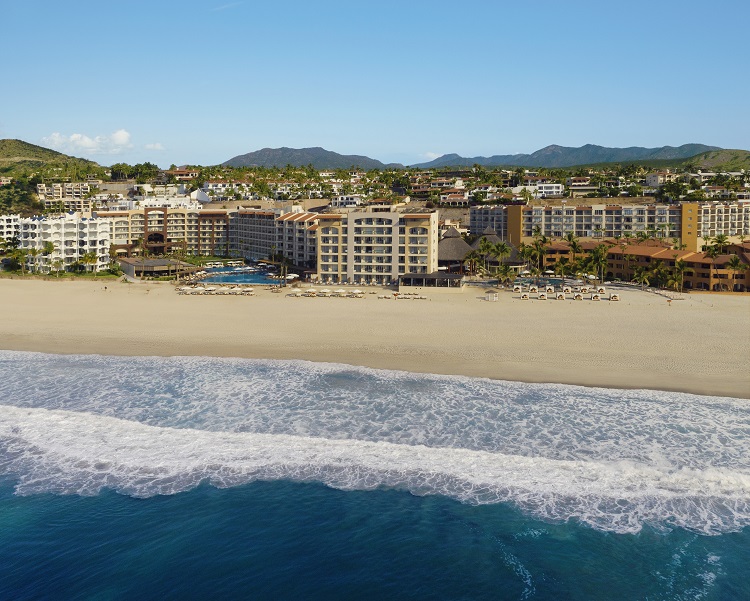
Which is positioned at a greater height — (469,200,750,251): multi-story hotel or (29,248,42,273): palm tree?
(469,200,750,251): multi-story hotel

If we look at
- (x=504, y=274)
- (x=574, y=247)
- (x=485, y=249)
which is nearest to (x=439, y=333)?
(x=504, y=274)

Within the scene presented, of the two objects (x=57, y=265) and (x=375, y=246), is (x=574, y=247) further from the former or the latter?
(x=57, y=265)

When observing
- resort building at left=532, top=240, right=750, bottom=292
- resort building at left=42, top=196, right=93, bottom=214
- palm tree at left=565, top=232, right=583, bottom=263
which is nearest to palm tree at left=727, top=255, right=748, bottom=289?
resort building at left=532, top=240, right=750, bottom=292

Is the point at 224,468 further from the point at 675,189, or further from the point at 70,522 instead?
the point at 675,189

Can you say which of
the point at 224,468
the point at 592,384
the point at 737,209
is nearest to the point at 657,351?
the point at 592,384

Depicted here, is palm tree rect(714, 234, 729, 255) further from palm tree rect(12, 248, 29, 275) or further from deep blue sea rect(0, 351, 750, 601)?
palm tree rect(12, 248, 29, 275)

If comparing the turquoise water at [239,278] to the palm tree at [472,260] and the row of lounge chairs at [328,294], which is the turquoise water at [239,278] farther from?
the palm tree at [472,260]
